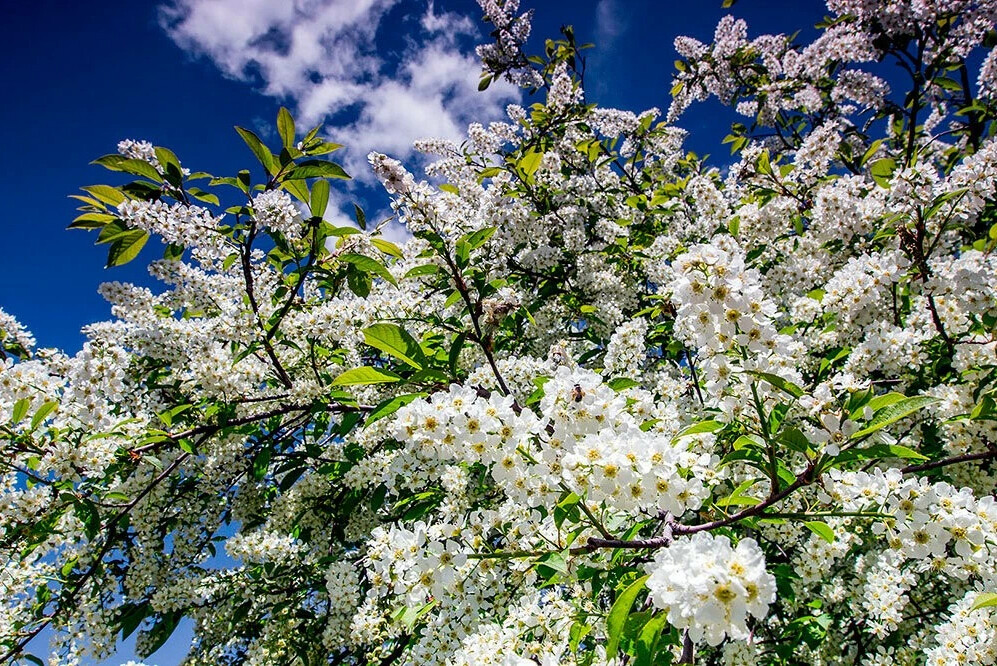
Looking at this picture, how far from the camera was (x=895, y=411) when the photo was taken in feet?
6.72

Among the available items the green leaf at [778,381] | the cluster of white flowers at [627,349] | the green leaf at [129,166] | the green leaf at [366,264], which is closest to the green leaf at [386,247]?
the green leaf at [366,264]

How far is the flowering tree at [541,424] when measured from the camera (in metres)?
2.26

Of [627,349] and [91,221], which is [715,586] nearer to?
[627,349]

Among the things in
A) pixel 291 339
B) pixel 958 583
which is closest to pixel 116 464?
pixel 291 339

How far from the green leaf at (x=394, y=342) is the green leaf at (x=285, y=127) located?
1.85 m

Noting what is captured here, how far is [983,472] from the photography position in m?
4.01

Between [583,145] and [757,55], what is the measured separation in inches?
185

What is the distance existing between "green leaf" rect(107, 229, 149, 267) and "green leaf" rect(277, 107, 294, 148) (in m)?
1.15

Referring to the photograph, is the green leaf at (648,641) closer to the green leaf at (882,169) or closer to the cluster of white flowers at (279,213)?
the cluster of white flowers at (279,213)

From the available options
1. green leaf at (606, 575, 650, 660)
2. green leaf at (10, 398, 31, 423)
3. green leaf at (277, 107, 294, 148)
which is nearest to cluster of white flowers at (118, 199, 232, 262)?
green leaf at (277, 107, 294, 148)

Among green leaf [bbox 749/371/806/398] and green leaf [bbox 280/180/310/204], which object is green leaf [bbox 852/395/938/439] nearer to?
green leaf [bbox 749/371/806/398]

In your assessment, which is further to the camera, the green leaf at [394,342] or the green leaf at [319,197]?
the green leaf at [319,197]

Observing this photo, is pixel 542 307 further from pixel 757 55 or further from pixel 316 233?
pixel 757 55

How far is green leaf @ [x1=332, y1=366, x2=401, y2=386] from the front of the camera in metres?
2.29
